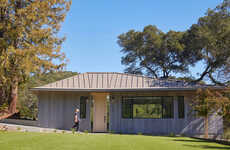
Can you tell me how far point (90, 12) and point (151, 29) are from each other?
37.4ft

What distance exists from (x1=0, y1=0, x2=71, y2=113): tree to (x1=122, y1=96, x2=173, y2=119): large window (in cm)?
679

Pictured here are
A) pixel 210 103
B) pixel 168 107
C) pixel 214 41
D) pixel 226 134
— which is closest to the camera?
pixel 210 103

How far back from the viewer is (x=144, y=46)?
30.7 metres

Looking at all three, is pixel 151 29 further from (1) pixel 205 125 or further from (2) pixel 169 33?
(1) pixel 205 125

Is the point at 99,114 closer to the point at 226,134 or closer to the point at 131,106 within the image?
the point at 131,106

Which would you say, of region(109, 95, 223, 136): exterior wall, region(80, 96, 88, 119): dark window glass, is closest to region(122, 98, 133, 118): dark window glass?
region(109, 95, 223, 136): exterior wall

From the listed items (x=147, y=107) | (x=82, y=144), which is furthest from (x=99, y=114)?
(x=82, y=144)

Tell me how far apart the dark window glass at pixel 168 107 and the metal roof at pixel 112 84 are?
785 mm

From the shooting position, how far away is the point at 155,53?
30047 mm

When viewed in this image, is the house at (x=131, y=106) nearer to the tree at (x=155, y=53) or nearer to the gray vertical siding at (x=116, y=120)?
the gray vertical siding at (x=116, y=120)

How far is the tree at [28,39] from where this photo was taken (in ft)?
56.0

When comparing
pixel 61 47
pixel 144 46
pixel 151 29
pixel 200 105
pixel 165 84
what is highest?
pixel 151 29

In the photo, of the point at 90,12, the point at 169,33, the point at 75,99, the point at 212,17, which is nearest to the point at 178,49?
the point at 169,33

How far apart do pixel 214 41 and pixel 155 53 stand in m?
7.85
